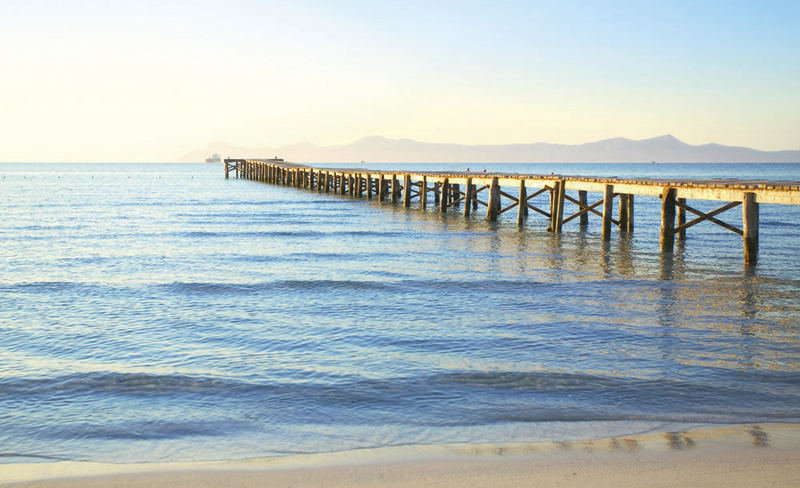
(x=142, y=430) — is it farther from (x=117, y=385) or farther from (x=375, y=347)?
(x=375, y=347)

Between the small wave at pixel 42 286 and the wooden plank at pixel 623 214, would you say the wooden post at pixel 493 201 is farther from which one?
the small wave at pixel 42 286

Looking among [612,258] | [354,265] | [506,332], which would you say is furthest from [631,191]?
[506,332]

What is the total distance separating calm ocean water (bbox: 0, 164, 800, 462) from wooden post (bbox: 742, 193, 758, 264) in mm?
609

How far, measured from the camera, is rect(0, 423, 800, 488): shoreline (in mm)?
5785

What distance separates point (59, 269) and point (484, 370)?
14.2 meters

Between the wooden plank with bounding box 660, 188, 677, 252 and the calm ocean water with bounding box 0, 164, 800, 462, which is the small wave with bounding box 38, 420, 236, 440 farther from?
the wooden plank with bounding box 660, 188, 677, 252

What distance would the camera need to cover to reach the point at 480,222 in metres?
33.7

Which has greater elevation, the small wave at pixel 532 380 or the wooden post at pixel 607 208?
the wooden post at pixel 607 208

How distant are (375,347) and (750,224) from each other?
41.7 ft

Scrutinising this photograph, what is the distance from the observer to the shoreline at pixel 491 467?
579 cm

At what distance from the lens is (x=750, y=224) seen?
19109 mm

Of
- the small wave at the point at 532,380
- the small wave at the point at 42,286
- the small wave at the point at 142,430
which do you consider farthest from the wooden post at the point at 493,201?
the small wave at the point at 142,430

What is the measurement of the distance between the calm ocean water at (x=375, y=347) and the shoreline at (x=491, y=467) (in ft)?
1.12

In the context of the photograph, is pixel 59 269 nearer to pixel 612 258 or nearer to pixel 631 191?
pixel 612 258
